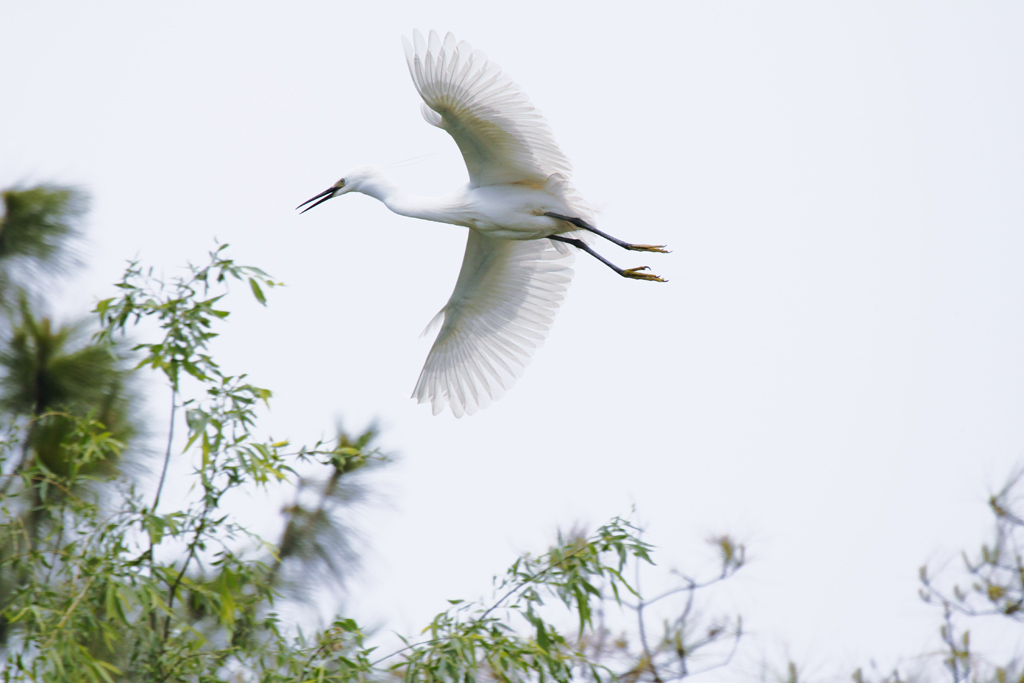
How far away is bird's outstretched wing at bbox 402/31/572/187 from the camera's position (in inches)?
126

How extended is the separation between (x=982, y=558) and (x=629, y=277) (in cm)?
153

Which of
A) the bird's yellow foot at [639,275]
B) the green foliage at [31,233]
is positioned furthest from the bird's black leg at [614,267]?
the green foliage at [31,233]

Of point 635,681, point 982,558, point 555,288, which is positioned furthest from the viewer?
point 555,288

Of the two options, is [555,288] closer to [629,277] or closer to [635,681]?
[629,277]

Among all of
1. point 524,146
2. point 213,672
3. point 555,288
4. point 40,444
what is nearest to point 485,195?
point 524,146

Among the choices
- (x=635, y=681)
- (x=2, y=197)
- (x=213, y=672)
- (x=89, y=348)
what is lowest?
(x=213, y=672)

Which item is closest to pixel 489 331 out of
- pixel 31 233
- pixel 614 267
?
pixel 614 267

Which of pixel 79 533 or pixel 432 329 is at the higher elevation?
pixel 432 329

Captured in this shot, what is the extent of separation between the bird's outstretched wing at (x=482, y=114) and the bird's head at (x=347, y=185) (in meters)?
0.50

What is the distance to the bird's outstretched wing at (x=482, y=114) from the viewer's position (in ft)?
10.5

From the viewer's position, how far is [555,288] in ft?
14.8

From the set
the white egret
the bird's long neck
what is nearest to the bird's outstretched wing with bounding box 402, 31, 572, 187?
the white egret

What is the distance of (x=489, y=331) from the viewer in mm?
4551

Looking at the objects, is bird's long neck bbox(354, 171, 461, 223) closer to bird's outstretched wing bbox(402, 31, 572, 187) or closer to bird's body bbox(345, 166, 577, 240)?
bird's body bbox(345, 166, 577, 240)
